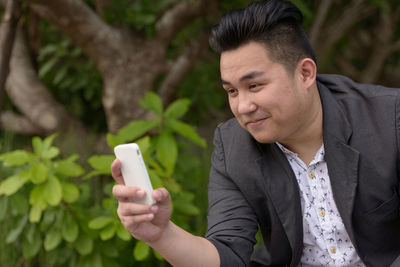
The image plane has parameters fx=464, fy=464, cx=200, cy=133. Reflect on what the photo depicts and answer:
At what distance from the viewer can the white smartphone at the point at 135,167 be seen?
52.8 inches

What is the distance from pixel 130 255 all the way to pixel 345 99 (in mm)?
1782

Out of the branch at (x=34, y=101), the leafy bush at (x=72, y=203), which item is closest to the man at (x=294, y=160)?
the leafy bush at (x=72, y=203)

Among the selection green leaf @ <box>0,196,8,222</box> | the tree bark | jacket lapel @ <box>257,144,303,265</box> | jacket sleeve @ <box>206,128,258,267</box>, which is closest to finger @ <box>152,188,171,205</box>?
jacket sleeve @ <box>206,128,258,267</box>

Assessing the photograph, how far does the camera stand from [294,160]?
1948 mm

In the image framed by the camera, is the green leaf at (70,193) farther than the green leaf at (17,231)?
No

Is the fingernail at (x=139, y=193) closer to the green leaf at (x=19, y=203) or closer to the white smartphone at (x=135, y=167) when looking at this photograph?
the white smartphone at (x=135, y=167)

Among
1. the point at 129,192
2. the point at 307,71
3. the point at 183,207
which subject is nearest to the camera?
the point at 129,192

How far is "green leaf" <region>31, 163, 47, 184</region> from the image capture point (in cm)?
236

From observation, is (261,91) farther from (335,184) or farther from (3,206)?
(3,206)

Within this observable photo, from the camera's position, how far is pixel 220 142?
2066 mm

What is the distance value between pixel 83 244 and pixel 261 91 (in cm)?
152

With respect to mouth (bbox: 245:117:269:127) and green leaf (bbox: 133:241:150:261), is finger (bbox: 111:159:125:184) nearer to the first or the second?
mouth (bbox: 245:117:269:127)

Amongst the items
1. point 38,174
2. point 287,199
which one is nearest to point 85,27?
point 38,174

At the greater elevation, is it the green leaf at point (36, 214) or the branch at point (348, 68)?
the green leaf at point (36, 214)
